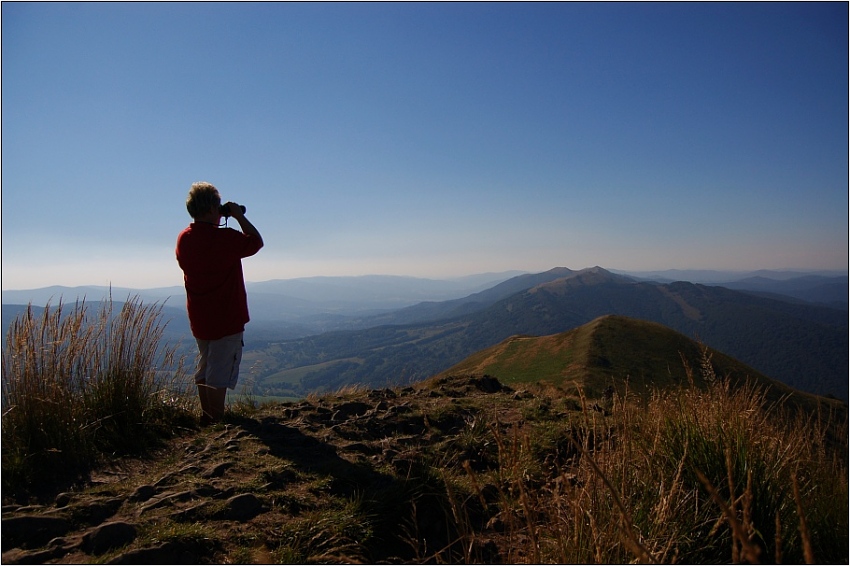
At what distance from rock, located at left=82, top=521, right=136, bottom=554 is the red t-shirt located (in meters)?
2.41

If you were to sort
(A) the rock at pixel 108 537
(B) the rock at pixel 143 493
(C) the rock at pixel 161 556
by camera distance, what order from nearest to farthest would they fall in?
(C) the rock at pixel 161 556 → (A) the rock at pixel 108 537 → (B) the rock at pixel 143 493

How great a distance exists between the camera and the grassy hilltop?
2482 mm

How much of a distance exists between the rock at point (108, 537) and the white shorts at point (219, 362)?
2262 millimetres

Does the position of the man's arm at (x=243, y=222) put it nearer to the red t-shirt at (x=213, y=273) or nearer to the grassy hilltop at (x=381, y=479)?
the red t-shirt at (x=213, y=273)

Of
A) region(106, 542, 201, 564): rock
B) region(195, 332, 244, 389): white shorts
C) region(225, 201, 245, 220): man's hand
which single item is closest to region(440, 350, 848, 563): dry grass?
region(106, 542, 201, 564): rock

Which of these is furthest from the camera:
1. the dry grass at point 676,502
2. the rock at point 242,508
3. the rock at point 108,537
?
the rock at point 242,508

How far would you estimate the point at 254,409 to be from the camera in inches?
227

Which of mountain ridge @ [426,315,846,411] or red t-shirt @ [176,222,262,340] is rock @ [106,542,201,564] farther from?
mountain ridge @ [426,315,846,411]

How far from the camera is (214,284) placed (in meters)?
4.85

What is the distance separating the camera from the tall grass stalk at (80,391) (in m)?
3.51

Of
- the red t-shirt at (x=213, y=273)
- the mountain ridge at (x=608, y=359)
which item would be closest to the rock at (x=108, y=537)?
the red t-shirt at (x=213, y=273)

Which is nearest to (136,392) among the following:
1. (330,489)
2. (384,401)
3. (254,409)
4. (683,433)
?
(254,409)

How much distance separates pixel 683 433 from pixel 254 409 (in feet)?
15.3

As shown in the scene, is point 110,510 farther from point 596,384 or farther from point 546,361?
point 546,361
